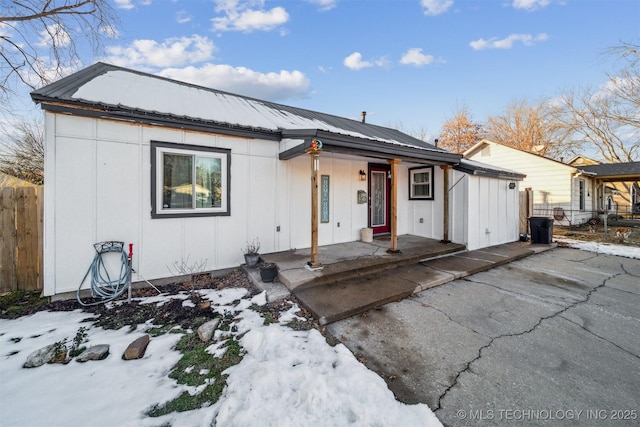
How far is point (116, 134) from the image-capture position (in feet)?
13.8

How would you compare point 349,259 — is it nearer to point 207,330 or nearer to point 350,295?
point 350,295

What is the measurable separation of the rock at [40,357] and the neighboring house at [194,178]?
1853mm

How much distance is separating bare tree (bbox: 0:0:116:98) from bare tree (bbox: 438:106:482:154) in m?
25.0

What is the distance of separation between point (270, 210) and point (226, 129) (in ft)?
6.33

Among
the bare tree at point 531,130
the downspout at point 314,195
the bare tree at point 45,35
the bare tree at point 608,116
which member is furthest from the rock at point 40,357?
the bare tree at point 531,130

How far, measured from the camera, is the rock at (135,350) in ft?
8.44

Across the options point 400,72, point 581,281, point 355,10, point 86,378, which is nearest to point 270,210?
point 86,378

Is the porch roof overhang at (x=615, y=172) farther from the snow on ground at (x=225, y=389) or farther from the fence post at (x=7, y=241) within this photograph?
the fence post at (x=7, y=241)

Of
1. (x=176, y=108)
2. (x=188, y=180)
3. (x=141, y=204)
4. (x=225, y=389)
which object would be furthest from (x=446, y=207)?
(x=141, y=204)

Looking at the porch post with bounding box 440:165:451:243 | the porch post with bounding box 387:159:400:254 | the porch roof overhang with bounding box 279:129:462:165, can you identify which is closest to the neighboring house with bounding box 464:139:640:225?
the porch post with bounding box 440:165:451:243

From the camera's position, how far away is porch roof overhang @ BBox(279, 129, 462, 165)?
4656mm

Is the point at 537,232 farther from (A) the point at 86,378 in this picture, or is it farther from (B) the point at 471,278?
(A) the point at 86,378

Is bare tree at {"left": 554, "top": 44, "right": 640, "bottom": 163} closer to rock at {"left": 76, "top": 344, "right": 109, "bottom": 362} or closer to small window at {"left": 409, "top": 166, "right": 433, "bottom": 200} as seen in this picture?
small window at {"left": 409, "top": 166, "right": 433, "bottom": 200}

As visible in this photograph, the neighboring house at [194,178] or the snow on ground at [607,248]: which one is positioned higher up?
the neighboring house at [194,178]
